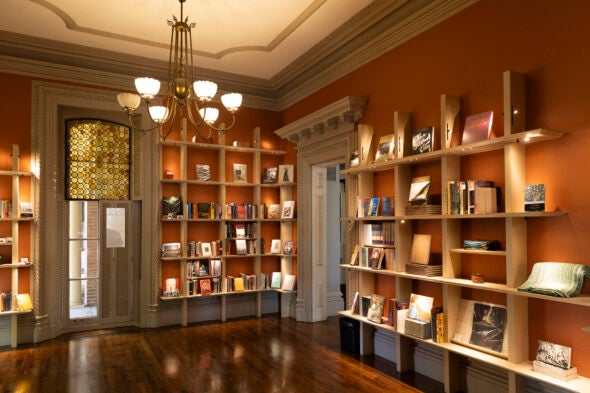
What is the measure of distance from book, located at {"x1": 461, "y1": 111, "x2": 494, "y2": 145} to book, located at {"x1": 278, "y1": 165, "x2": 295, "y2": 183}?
3.58 m

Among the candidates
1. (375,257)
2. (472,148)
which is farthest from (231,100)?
(375,257)

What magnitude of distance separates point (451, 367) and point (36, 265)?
520 centimetres

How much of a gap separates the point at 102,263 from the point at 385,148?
4.50 m

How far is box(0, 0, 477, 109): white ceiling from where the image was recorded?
448cm

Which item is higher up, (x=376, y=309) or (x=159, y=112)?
(x=159, y=112)

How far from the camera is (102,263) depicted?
623 centimetres

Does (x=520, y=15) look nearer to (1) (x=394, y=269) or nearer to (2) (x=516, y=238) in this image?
(2) (x=516, y=238)

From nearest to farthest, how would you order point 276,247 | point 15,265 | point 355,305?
1. point 355,305
2. point 15,265
3. point 276,247

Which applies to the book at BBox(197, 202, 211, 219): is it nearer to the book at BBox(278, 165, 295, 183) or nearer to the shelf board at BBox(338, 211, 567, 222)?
the book at BBox(278, 165, 295, 183)

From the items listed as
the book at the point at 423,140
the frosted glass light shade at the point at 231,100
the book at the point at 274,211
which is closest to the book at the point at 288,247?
the book at the point at 274,211

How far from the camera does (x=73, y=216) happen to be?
20.2 ft

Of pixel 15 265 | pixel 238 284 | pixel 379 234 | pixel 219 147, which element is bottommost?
pixel 238 284

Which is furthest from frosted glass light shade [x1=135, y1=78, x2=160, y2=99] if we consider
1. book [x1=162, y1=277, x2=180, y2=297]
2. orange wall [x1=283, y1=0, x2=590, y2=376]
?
book [x1=162, y1=277, x2=180, y2=297]

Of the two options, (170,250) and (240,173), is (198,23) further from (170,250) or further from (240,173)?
(170,250)
